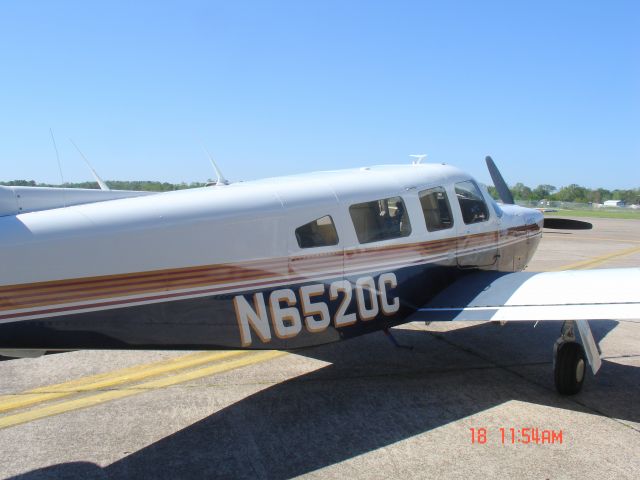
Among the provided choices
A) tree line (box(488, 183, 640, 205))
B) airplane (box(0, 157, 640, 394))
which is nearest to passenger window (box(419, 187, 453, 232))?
airplane (box(0, 157, 640, 394))

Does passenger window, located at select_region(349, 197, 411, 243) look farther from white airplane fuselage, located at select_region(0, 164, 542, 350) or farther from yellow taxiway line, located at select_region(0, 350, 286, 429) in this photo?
yellow taxiway line, located at select_region(0, 350, 286, 429)

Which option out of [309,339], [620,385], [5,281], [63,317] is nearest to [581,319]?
[620,385]

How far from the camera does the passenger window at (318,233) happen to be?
475cm

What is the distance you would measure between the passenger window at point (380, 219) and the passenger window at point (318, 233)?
0.32 meters

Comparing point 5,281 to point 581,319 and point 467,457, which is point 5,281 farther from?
point 581,319

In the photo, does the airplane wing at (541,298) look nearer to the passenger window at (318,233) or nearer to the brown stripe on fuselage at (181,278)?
the brown stripe on fuselage at (181,278)

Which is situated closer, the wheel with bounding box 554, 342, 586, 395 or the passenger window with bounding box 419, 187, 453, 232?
the wheel with bounding box 554, 342, 586, 395

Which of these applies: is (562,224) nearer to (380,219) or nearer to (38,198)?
(380,219)

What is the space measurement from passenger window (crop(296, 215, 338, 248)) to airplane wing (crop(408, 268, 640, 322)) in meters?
1.51

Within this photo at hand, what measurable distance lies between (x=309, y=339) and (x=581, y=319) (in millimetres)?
2714
